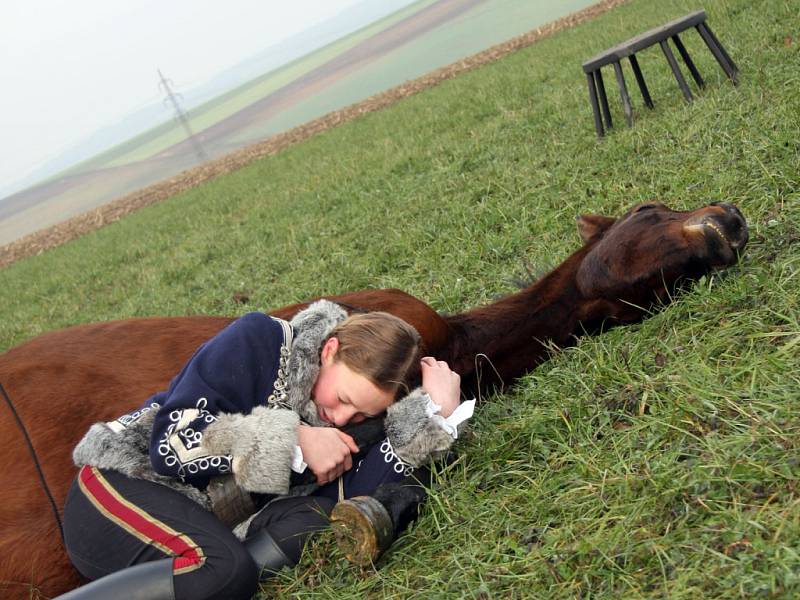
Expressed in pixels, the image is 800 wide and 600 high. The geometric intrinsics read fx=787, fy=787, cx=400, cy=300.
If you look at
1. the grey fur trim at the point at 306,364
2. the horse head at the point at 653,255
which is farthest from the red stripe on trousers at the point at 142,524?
the horse head at the point at 653,255

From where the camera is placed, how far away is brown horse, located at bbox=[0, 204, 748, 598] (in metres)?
3.23

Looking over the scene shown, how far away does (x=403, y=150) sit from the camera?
10.4 metres

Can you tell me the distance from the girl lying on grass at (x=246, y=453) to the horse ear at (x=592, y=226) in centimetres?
125

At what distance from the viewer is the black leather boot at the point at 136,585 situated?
7.99 feet

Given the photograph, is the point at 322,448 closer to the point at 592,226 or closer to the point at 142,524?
the point at 142,524

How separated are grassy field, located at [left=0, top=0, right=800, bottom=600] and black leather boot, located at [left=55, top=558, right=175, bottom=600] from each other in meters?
0.41

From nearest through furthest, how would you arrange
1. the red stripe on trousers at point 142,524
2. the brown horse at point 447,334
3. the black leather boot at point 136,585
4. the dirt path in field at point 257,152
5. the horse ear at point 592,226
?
the black leather boot at point 136,585
the red stripe on trousers at point 142,524
the brown horse at point 447,334
the horse ear at point 592,226
the dirt path in field at point 257,152

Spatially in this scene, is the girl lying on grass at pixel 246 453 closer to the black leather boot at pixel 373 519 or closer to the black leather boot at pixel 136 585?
the black leather boot at pixel 136 585

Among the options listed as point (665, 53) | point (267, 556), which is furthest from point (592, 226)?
point (665, 53)

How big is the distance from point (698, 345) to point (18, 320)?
9454 mm

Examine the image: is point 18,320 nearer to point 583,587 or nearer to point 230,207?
point 230,207

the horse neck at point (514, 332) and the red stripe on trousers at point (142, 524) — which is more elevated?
the red stripe on trousers at point (142, 524)

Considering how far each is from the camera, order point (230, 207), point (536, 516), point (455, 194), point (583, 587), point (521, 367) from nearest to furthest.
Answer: point (583, 587) → point (536, 516) → point (521, 367) → point (455, 194) → point (230, 207)

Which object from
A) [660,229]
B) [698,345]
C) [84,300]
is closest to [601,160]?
[660,229]
